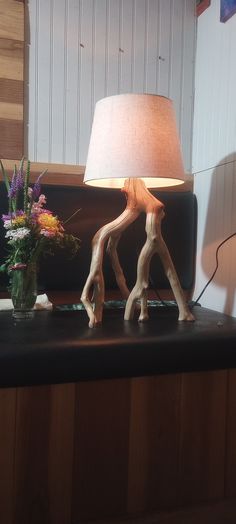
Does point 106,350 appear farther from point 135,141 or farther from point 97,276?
point 135,141

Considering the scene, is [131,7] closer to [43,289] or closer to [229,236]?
[229,236]

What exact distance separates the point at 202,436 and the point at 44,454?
400 mm

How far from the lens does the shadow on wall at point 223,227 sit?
1544mm

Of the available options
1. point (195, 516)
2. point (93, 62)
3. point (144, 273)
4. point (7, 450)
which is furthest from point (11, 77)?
point (195, 516)

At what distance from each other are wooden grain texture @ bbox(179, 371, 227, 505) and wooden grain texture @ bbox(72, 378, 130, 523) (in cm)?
16

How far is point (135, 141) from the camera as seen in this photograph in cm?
121

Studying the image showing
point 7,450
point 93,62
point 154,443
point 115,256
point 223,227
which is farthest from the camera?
point 93,62

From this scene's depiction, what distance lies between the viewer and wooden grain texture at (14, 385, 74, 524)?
99 cm

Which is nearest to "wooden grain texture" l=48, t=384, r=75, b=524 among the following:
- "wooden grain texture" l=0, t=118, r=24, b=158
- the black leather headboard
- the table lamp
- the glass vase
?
the table lamp

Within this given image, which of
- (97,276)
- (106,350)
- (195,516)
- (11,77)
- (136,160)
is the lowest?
(195,516)

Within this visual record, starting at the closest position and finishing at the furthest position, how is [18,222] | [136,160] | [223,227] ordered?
1. [136,160]
2. [18,222]
3. [223,227]

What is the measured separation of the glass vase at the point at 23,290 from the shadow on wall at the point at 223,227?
2.20 ft

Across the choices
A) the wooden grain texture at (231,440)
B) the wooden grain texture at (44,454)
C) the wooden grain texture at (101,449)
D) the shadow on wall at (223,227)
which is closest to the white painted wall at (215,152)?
the shadow on wall at (223,227)

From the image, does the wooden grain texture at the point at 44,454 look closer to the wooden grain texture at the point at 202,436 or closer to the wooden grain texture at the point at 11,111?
the wooden grain texture at the point at 202,436
